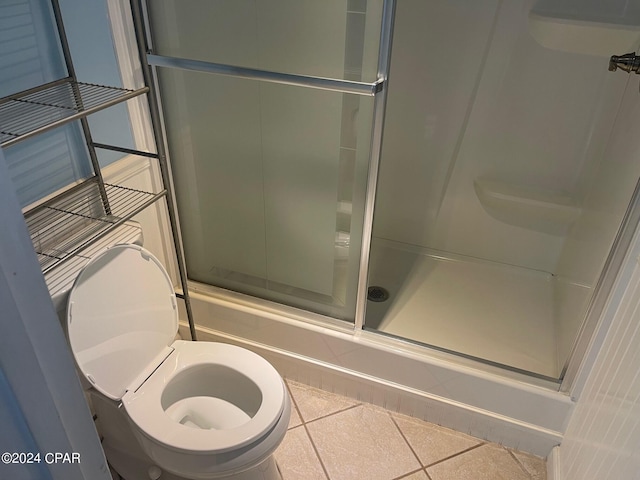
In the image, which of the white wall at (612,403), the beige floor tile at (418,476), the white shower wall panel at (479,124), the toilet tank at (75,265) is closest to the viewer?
the white wall at (612,403)

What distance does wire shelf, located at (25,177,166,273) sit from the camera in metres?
1.23

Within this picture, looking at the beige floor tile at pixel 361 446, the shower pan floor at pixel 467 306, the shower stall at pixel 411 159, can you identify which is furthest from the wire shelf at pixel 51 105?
the beige floor tile at pixel 361 446

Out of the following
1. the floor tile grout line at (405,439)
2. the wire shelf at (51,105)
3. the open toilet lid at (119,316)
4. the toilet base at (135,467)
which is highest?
the wire shelf at (51,105)

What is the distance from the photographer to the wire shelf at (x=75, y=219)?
1233 millimetres

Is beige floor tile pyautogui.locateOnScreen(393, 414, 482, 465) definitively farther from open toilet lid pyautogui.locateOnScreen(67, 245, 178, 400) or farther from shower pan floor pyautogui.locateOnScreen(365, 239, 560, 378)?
open toilet lid pyautogui.locateOnScreen(67, 245, 178, 400)

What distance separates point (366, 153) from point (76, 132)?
801 millimetres

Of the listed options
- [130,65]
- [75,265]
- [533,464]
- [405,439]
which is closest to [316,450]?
[405,439]

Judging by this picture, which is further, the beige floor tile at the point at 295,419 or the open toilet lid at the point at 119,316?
the beige floor tile at the point at 295,419

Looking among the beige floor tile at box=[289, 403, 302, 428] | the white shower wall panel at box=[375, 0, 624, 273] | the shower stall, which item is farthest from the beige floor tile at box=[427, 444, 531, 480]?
the white shower wall panel at box=[375, 0, 624, 273]

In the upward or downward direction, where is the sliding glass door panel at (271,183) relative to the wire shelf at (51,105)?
downward

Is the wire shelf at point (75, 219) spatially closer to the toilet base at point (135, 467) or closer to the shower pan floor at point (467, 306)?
the toilet base at point (135, 467)

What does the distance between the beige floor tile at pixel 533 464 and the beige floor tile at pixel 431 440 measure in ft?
0.44

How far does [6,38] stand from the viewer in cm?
114

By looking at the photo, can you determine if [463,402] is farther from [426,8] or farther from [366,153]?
[426,8]
